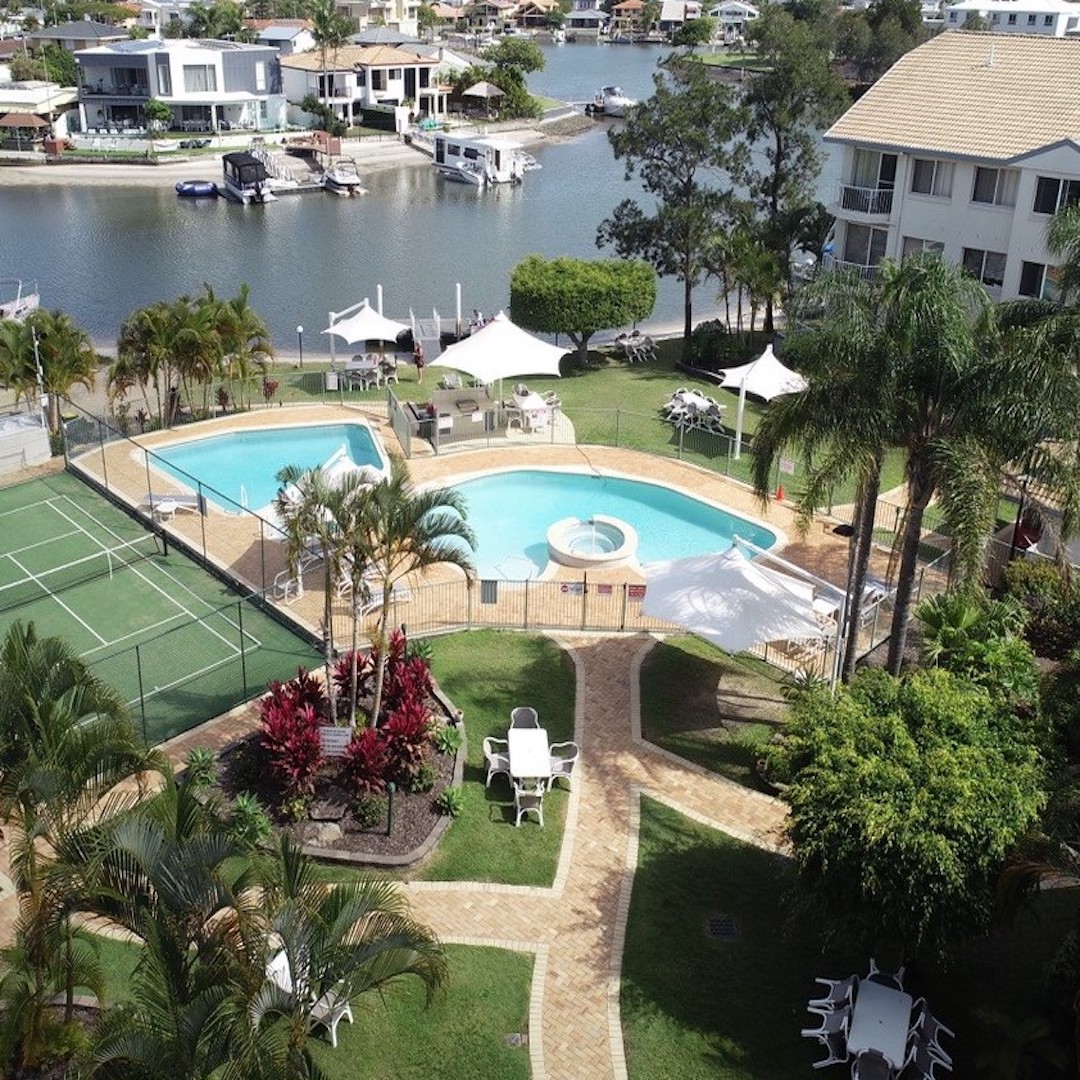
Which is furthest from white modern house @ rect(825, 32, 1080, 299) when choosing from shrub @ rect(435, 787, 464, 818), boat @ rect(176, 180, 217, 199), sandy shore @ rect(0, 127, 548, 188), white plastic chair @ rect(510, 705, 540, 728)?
sandy shore @ rect(0, 127, 548, 188)

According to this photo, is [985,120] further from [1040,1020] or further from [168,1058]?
[168,1058]

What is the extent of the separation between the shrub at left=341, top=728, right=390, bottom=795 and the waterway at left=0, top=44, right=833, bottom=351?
1309 inches

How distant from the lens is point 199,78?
9938cm

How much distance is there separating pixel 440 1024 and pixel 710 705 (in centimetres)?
897

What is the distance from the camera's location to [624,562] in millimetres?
27547

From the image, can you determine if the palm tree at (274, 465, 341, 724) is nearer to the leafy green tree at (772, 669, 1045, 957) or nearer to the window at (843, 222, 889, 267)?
the leafy green tree at (772, 669, 1045, 957)

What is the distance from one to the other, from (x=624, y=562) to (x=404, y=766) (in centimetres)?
1000

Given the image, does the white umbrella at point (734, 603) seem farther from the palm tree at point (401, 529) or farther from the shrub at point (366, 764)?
the shrub at point (366, 764)

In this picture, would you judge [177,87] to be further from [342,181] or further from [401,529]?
[401,529]

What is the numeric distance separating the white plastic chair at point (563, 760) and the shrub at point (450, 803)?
1.56 metres

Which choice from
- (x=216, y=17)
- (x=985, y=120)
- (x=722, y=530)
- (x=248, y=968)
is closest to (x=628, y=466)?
(x=722, y=530)

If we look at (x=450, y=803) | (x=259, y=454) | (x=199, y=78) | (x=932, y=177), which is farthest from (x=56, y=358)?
(x=199, y=78)

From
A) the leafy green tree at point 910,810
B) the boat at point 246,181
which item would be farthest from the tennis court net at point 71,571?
the boat at point 246,181

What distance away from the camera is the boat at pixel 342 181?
284ft
